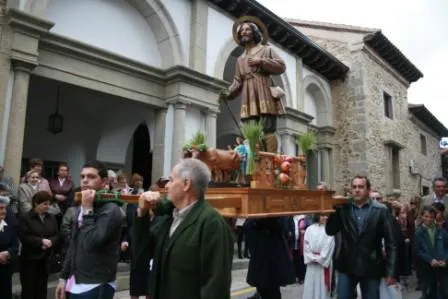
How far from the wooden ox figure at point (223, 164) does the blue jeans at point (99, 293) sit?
1.14m

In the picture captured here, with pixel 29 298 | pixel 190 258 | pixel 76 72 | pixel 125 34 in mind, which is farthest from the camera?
pixel 125 34

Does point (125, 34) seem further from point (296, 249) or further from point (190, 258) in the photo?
point (190, 258)

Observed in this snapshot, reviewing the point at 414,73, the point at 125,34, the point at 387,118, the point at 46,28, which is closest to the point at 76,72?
the point at 46,28

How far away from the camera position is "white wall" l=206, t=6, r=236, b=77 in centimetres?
963

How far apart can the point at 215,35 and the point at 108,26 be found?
2.91 metres

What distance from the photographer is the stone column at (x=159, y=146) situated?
8602mm

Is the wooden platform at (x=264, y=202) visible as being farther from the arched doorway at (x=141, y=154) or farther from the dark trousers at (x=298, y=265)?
the arched doorway at (x=141, y=154)

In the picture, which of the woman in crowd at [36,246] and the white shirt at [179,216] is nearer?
the white shirt at [179,216]

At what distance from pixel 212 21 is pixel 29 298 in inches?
303

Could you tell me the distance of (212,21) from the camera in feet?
32.4

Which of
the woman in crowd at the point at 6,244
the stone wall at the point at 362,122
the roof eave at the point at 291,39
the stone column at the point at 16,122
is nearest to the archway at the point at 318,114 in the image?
the stone wall at the point at 362,122

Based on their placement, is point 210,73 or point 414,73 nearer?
point 210,73

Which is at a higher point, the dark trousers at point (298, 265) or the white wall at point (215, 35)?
the white wall at point (215, 35)

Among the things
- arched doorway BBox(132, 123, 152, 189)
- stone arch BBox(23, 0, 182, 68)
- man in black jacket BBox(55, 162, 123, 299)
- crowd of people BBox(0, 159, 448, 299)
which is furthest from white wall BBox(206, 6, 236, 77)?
man in black jacket BBox(55, 162, 123, 299)
